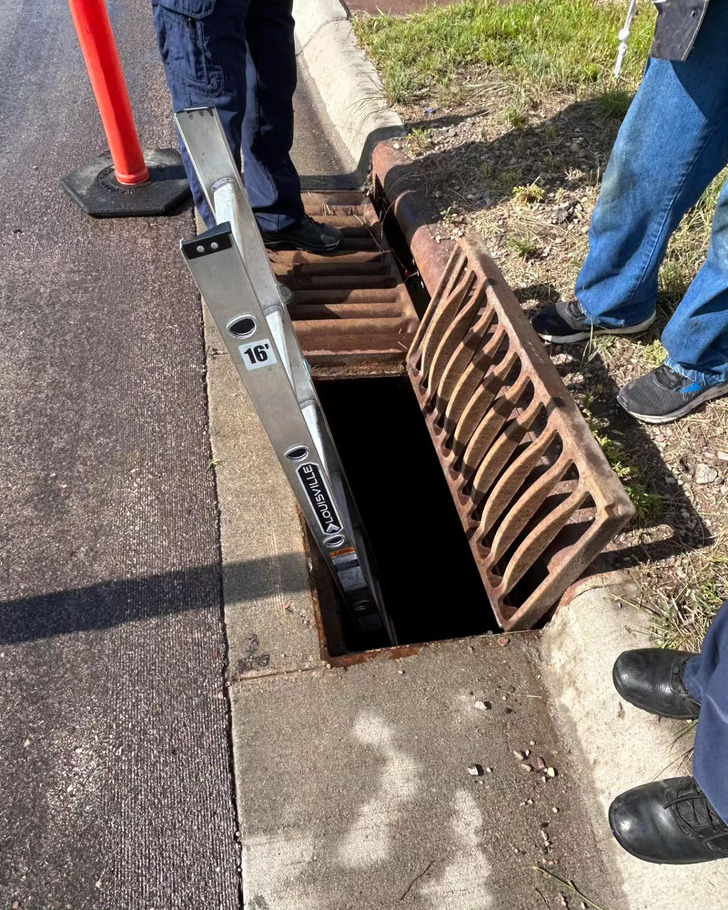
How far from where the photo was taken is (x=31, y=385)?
8.68 feet

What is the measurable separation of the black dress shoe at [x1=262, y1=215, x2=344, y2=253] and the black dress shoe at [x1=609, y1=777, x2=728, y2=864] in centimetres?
258

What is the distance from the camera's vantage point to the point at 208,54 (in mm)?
2344

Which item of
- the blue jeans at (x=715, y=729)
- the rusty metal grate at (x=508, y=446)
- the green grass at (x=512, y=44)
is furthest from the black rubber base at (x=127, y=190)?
the blue jeans at (x=715, y=729)

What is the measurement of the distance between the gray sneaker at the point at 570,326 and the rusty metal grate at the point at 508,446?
10.2 inches

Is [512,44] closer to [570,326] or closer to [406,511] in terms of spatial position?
[570,326]

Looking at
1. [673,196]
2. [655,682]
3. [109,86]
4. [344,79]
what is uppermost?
[109,86]

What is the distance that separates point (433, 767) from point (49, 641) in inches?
45.2

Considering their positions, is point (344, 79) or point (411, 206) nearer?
point (411, 206)

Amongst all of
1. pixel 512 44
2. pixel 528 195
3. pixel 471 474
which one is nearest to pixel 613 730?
pixel 471 474

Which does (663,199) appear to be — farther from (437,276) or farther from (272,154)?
(272,154)

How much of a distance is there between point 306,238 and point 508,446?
1.63 metres

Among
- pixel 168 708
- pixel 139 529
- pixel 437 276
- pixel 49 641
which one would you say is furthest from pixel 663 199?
pixel 49 641

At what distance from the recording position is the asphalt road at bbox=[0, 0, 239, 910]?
1638 mm

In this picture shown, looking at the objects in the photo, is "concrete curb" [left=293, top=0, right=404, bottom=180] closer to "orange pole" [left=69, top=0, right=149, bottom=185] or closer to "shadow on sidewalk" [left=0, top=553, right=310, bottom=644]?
"orange pole" [left=69, top=0, right=149, bottom=185]
